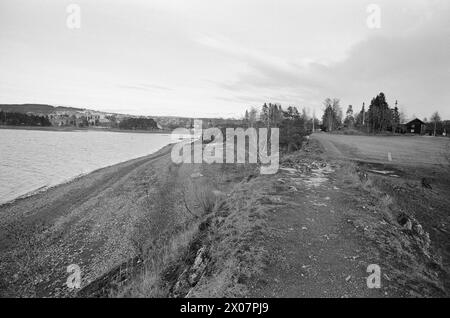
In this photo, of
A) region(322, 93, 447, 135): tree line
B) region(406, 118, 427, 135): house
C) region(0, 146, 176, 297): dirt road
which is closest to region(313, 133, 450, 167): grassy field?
region(0, 146, 176, 297): dirt road

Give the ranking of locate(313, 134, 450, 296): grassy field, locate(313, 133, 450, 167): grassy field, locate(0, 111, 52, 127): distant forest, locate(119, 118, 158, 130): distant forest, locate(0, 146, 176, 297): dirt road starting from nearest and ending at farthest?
locate(313, 134, 450, 296): grassy field < locate(0, 146, 176, 297): dirt road < locate(313, 133, 450, 167): grassy field < locate(0, 111, 52, 127): distant forest < locate(119, 118, 158, 130): distant forest

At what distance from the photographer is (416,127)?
85.1m

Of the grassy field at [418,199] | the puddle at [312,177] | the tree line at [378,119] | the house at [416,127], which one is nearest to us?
the grassy field at [418,199]

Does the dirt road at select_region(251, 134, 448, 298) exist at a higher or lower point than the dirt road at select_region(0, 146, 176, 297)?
higher

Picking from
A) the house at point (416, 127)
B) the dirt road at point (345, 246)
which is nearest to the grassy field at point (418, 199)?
the dirt road at point (345, 246)

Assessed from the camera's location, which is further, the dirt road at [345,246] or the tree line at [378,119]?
the tree line at [378,119]

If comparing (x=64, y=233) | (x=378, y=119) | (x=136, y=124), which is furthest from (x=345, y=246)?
(x=136, y=124)

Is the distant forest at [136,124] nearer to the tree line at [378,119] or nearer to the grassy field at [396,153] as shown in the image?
the tree line at [378,119]

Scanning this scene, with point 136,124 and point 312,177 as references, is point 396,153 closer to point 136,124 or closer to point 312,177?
point 312,177

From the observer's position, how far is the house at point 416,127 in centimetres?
8400

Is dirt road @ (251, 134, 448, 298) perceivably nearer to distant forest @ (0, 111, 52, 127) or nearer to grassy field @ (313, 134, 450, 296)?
grassy field @ (313, 134, 450, 296)

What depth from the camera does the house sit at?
276 ft
